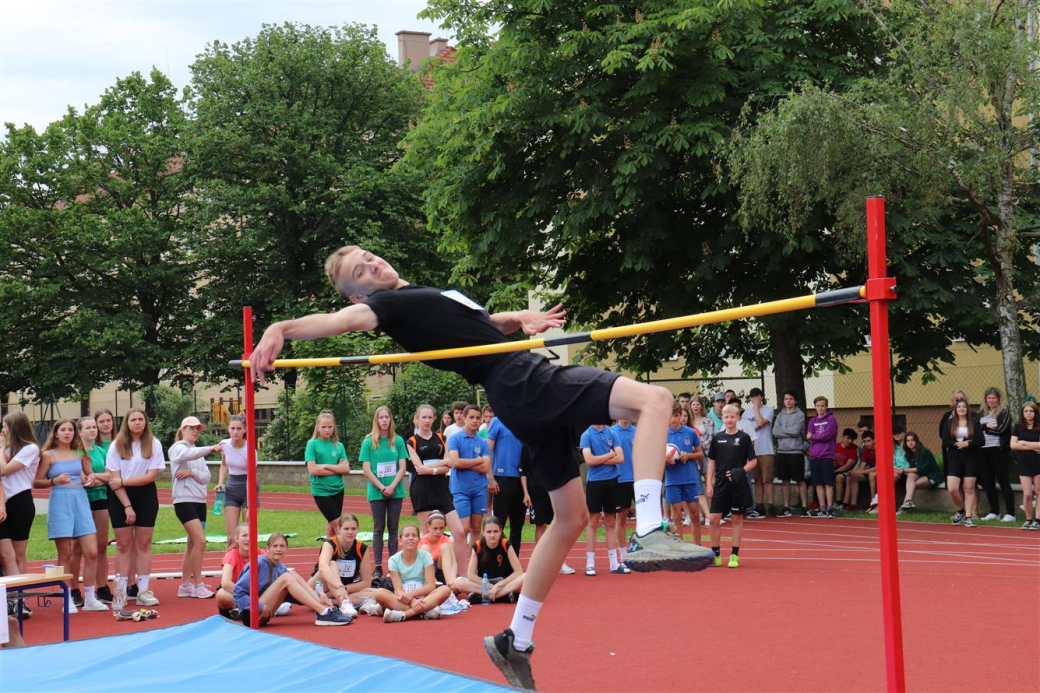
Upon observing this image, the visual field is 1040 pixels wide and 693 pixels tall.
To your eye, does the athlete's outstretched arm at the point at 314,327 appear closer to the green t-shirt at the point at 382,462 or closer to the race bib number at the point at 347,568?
the race bib number at the point at 347,568

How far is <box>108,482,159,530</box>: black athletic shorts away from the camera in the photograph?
31.0ft

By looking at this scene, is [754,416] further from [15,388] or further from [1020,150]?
[15,388]

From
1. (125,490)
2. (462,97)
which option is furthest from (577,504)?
(462,97)

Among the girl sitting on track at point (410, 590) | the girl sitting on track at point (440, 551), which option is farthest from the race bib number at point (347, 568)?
the girl sitting on track at point (440, 551)

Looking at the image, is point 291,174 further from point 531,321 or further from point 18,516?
point 531,321

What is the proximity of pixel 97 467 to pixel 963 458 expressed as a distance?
33.8ft

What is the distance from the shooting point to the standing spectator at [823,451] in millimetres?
14602

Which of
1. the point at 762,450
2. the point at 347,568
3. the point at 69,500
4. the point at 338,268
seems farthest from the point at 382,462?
the point at 762,450

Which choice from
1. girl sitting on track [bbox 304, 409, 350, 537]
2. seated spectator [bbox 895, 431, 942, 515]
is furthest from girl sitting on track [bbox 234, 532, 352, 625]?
seated spectator [bbox 895, 431, 942, 515]

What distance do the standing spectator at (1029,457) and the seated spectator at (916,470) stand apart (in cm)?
178

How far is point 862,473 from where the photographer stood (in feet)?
50.3

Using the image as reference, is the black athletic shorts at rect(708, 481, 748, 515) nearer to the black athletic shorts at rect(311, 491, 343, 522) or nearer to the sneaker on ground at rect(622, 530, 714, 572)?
the black athletic shorts at rect(311, 491, 343, 522)

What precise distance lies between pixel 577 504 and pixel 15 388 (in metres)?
32.8

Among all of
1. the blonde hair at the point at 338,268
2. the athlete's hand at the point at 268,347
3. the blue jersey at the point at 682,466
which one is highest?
the blonde hair at the point at 338,268
